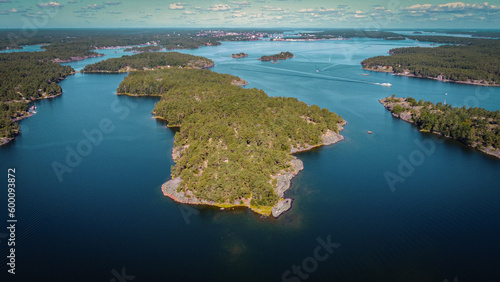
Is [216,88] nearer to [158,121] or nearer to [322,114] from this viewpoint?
[158,121]

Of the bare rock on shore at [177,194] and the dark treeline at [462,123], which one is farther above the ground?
the dark treeline at [462,123]

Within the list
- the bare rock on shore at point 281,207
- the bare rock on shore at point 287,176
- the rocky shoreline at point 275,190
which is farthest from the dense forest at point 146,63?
the bare rock on shore at point 281,207

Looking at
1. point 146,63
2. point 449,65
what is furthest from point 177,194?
Result: point 449,65

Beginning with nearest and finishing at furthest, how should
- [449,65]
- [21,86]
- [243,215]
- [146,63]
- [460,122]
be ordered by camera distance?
[243,215] < [460,122] < [21,86] < [449,65] < [146,63]

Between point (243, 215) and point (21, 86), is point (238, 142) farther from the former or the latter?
point (21, 86)

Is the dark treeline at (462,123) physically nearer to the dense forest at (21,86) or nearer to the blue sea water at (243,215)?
the blue sea water at (243,215)
